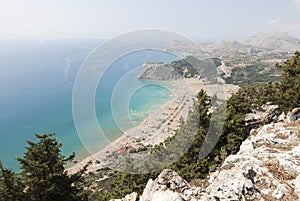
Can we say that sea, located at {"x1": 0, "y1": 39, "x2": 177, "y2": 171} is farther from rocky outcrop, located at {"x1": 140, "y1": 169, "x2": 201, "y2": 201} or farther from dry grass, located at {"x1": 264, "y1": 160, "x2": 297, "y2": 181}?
dry grass, located at {"x1": 264, "y1": 160, "x2": 297, "y2": 181}

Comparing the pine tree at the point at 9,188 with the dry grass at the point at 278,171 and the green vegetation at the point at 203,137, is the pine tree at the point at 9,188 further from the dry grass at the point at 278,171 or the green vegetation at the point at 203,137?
the dry grass at the point at 278,171

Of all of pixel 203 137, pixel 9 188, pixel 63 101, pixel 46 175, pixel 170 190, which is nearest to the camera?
pixel 170 190

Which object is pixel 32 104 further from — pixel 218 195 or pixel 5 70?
pixel 218 195

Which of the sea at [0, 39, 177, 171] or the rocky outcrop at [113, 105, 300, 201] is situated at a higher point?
the sea at [0, 39, 177, 171]

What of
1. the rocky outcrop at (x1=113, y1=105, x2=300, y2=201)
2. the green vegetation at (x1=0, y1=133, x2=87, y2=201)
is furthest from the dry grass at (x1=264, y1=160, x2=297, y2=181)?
the green vegetation at (x1=0, y1=133, x2=87, y2=201)

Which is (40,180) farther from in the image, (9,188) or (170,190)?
(170,190)

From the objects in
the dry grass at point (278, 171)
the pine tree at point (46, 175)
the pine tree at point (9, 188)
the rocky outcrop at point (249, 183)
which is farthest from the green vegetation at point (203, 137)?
the pine tree at point (9, 188)

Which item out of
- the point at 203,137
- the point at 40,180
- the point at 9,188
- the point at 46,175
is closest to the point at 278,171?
the point at 203,137
